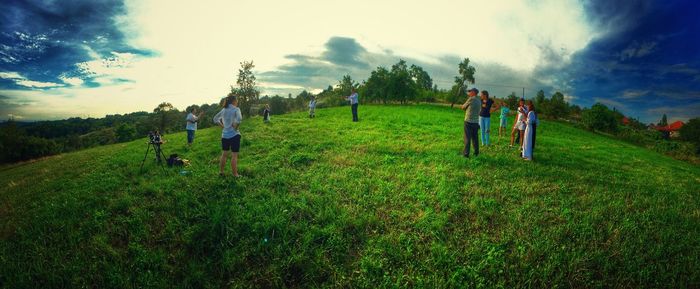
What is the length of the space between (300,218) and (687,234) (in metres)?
8.70

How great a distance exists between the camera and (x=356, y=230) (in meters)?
6.01

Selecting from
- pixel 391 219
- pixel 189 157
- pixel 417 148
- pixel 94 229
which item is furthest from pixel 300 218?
pixel 189 157

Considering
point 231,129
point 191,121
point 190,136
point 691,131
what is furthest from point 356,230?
point 691,131

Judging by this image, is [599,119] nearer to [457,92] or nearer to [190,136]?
[457,92]

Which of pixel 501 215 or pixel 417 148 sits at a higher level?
pixel 417 148

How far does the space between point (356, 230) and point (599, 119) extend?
83373 millimetres

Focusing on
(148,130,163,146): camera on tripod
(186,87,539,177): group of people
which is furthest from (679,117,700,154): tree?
(148,130,163,146): camera on tripod

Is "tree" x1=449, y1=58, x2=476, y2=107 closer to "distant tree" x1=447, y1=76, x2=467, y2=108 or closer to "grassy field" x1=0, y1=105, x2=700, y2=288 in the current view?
"distant tree" x1=447, y1=76, x2=467, y2=108

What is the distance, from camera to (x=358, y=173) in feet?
32.9

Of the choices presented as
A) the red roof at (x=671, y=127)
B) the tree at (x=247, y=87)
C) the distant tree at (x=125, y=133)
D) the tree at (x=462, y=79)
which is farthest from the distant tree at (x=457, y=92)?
the red roof at (x=671, y=127)

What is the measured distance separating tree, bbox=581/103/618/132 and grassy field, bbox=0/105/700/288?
71.1 m

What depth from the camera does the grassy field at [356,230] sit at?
4617 mm

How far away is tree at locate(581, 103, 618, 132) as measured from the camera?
64.1 meters

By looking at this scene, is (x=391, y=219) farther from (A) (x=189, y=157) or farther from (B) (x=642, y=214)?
(A) (x=189, y=157)
